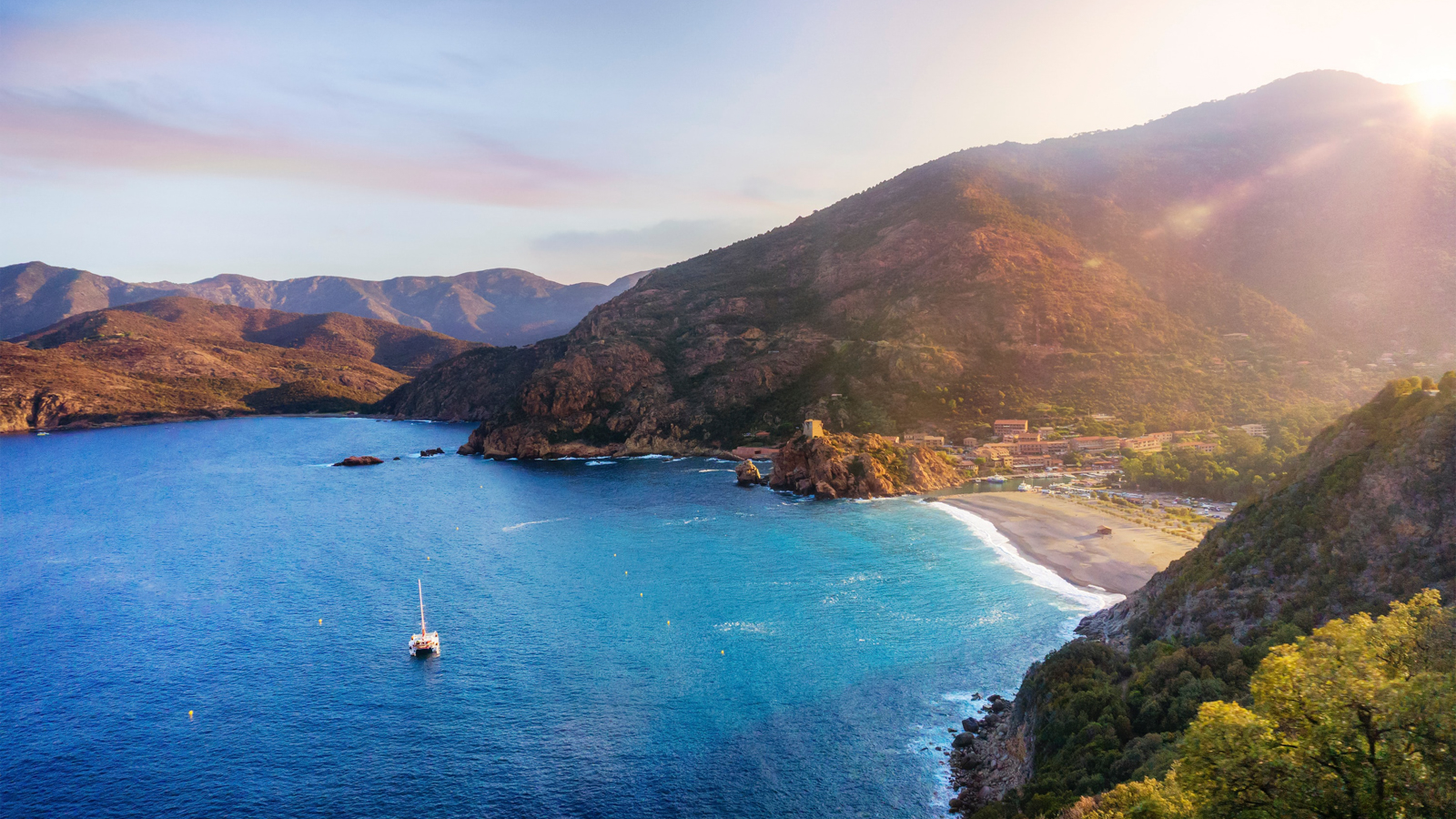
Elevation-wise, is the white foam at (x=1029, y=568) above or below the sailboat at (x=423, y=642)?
below

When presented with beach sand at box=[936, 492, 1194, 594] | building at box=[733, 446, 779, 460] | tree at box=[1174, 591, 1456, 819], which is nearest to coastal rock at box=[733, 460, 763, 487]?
building at box=[733, 446, 779, 460]

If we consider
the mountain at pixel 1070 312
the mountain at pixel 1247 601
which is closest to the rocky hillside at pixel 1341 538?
the mountain at pixel 1247 601

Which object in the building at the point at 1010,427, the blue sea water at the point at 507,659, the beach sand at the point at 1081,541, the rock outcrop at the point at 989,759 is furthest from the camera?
the building at the point at 1010,427

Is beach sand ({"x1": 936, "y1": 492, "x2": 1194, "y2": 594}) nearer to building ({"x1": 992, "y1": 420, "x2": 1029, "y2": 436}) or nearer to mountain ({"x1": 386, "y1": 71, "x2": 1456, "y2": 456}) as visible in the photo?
building ({"x1": 992, "y1": 420, "x2": 1029, "y2": 436})

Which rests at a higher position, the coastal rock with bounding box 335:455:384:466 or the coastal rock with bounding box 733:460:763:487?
the coastal rock with bounding box 335:455:384:466

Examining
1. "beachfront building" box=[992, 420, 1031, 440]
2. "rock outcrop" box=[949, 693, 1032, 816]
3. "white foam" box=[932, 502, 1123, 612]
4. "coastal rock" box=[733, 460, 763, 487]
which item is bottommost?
"rock outcrop" box=[949, 693, 1032, 816]

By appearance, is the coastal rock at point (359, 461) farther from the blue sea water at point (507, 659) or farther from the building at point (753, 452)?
the building at point (753, 452)
